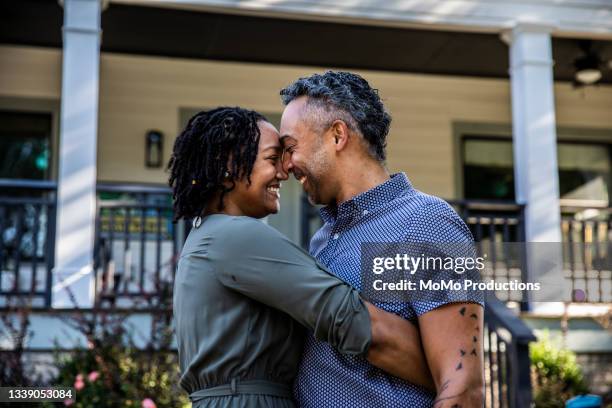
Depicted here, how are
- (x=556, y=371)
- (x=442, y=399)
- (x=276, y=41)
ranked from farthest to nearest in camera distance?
1. (x=276, y=41)
2. (x=556, y=371)
3. (x=442, y=399)

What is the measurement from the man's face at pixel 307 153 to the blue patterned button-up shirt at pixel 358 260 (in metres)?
0.09

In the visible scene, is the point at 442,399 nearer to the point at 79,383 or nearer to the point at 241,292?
the point at 241,292

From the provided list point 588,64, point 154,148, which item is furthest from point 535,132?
point 154,148

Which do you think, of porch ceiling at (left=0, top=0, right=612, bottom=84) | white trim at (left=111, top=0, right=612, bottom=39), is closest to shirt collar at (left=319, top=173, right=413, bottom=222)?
white trim at (left=111, top=0, right=612, bottom=39)

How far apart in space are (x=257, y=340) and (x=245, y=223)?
0.31 meters

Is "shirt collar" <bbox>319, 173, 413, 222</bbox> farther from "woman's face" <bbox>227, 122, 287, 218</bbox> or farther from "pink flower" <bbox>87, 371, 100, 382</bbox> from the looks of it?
"pink flower" <bbox>87, 371, 100, 382</bbox>

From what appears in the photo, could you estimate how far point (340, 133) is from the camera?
2.27 m

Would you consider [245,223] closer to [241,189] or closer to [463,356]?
[241,189]

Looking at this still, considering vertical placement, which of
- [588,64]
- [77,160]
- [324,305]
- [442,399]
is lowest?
[442,399]

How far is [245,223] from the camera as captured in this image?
2.14 meters

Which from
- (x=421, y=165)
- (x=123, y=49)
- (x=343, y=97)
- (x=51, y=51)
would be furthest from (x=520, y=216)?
(x=343, y=97)

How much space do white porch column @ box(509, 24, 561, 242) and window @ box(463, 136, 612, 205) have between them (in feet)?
5.94

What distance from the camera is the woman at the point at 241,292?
1.95 m

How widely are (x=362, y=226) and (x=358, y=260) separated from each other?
0.39ft
